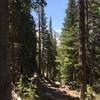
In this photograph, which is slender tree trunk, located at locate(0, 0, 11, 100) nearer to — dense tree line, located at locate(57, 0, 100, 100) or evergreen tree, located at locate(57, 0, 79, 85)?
dense tree line, located at locate(57, 0, 100, 100)

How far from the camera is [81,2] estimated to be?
15984 millimetres

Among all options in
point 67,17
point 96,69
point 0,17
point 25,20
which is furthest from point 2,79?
point 67,17

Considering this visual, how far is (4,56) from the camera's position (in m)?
3.13

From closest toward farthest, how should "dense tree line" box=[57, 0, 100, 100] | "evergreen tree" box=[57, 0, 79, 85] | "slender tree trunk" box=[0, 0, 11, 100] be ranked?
"slender tree trunk" box=[0, 0, 11, 100] < "dense tree line" box=[57, 0, 100, 100] < "evergreen tree" box=[57, 0, 79, 85]

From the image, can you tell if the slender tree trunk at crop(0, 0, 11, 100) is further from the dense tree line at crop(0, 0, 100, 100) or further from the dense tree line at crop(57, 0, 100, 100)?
the dense tree line at crop(57, 0, 100, 100)

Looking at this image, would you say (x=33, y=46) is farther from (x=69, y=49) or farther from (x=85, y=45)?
(x=85, y=45)

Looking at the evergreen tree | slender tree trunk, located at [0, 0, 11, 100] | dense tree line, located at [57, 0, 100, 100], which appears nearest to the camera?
slender tree trunk, located at [0, 0, 11, 100]

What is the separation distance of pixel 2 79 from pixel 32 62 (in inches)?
1284

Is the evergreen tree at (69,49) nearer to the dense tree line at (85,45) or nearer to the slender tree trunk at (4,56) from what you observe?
the dense tree line at (85,45)

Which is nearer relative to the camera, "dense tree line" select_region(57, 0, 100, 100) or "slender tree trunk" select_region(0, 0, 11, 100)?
"slender tree trunk" select_region(0, 0, 11, 100)

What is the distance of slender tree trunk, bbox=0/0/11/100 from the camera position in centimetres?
309

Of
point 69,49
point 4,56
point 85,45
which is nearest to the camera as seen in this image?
point 4,56

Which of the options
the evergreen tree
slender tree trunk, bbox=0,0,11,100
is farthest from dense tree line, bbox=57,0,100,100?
slender tree trunk, bbox=0,0,11,100

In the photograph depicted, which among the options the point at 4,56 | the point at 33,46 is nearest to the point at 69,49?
the point at 33,46
